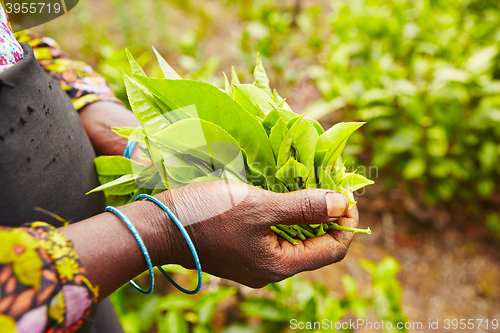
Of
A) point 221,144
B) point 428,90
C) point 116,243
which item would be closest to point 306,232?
point 221,144

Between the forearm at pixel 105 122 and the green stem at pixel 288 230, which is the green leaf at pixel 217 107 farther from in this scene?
the forearm at pixel 105 122

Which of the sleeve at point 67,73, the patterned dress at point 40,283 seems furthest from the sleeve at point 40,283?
the sleeve at point 67,73

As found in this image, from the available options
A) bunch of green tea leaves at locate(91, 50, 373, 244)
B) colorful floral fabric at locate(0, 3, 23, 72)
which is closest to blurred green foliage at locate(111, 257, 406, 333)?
bunch of green tea leaves at locate(91, 50, 373, 244)

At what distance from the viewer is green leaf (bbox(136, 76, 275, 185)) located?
2.08ft

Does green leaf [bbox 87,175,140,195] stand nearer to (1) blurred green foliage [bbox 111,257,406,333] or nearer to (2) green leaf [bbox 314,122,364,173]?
(2) green leaf [bbox 314,122,364,173]

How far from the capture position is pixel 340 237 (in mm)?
781

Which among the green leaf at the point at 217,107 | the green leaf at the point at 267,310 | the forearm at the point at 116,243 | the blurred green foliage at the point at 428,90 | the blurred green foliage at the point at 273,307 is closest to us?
the forearm at the point at 116,243

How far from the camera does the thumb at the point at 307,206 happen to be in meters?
0.67

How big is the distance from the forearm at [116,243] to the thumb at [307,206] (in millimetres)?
240

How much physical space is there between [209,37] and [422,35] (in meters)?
2.32

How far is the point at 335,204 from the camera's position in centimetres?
68

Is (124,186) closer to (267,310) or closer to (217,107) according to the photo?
(217,107)

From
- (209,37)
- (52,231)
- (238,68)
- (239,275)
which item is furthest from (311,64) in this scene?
(52,231)

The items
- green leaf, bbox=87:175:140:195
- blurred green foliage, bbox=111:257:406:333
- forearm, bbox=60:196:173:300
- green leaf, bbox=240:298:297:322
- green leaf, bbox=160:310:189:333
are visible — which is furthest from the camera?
green leaf, bbox=240:298:297:322
